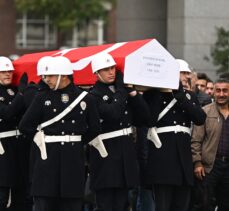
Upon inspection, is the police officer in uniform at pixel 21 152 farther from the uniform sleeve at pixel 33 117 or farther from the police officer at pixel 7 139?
the uniform sleeve at pixel 33 117

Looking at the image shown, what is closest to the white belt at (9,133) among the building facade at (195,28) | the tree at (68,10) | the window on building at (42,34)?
the building facade at (195,28)

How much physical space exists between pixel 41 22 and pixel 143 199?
1565 inches

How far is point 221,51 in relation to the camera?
19203 mm

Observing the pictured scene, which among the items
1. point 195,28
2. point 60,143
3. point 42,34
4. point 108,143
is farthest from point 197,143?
point 42,34

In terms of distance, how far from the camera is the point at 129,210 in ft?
41.7

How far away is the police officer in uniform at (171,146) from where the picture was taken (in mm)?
12086

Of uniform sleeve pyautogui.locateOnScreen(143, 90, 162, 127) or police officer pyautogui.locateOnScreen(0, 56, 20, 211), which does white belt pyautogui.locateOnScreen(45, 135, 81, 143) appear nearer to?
uniform sleeve pyautogui.locateOnScreen(143, 90, 162, 127)

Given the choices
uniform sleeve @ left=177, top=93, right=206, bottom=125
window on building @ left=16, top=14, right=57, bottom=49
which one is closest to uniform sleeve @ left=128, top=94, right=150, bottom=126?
uniform sleeve @ left=177, top=93, right=206, bottom=125

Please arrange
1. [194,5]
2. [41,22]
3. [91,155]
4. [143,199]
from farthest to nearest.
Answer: [41,22] < [194,5] < [143,199] < [91,155]

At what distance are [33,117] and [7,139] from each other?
165 centimetres

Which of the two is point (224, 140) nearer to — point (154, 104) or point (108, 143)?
point (154, 104)

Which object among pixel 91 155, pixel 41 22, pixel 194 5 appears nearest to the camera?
pixel 91 155

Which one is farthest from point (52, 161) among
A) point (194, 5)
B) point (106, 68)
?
point (194, 5)

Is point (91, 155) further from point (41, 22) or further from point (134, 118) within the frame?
point (41, 22)
